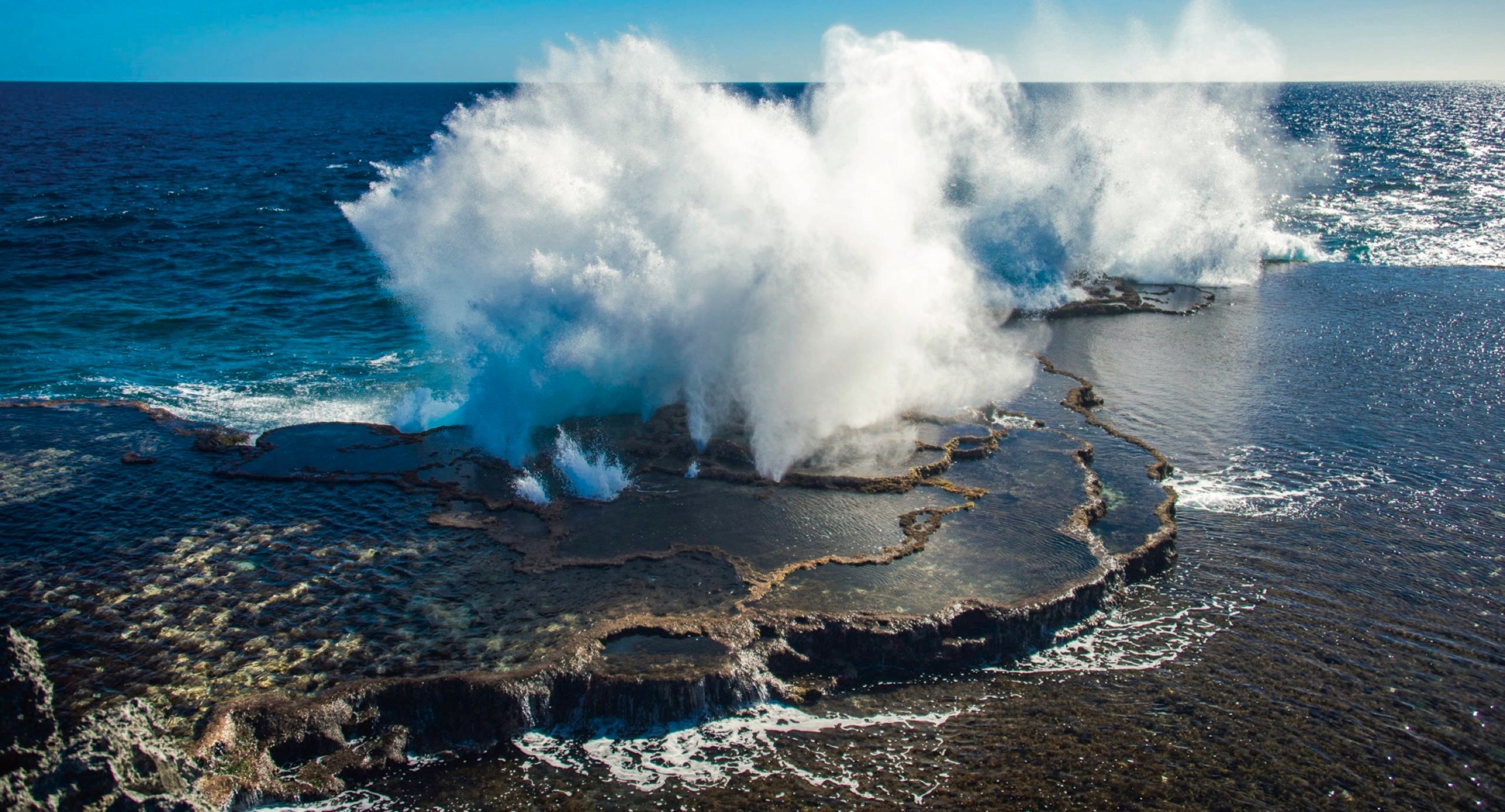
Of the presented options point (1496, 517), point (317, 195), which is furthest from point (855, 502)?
point (317, 195)

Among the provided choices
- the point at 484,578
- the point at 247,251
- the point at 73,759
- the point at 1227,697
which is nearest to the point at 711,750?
the point at 484,578

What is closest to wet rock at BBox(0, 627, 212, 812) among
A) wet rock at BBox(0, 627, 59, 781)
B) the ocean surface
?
wet rock at BBox(0, 627, 59, 781)

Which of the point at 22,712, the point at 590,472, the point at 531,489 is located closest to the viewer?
the point at 22,712

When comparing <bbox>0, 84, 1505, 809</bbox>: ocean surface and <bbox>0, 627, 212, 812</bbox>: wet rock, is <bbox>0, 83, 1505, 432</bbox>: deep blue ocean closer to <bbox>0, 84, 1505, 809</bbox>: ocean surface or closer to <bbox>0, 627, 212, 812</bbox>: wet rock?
<bbox>0, 84, 1505, 809</bbox>: ocean surface

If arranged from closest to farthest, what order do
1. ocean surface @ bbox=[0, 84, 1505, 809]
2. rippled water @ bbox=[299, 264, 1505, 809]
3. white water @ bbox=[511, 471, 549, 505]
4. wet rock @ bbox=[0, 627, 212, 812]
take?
1. wet rock @ bbox=[0, 627, 212, 812]
2. rippled water @ bbox=[299, 264, 1505, 809]
3. ocean surface @ bbox=[0, 84, 1505, 809]
4. white water @ bbox=[511, 471, 549, 505]

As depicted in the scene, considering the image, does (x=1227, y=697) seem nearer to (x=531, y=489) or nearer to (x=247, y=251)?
(x=531, y=489)

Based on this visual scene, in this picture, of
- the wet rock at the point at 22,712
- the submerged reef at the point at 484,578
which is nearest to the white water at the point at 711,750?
the submerged reef at the point at 484,578
